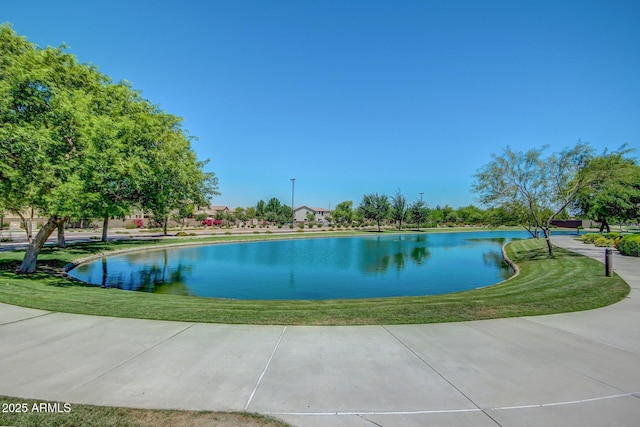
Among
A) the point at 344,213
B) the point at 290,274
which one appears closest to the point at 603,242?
the point at 290,274

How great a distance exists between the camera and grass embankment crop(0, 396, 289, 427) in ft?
10.8

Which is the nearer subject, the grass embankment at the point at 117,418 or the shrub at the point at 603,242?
the grass embankment at the point at 117,418

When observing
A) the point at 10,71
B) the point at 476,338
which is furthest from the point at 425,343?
the point at 10,71

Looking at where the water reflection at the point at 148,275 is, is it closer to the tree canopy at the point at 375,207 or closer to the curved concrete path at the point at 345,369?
the curved concrete path at the point at 345,369

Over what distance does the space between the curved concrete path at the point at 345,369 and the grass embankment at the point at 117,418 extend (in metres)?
0.15

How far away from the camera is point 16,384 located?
4.07 meters

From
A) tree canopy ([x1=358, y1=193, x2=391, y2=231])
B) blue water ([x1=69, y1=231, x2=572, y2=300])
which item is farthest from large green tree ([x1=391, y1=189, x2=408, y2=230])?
blue water ([x1=69, y1=231, x2=572, y2=300])

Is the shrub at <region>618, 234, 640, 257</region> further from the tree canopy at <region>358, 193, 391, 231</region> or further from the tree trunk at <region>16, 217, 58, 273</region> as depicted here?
the tree canopy at <region>358, 193, 391, 231</region>

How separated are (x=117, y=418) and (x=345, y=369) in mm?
2781

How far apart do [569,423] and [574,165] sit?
853 inches

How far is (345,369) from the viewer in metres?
4.60

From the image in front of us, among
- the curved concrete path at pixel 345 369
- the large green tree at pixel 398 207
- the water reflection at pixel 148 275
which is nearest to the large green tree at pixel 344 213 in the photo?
the large green tree at pixel 398 207

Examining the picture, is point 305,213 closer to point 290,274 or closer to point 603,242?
point 603,242

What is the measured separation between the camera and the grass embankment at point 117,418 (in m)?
3.30
